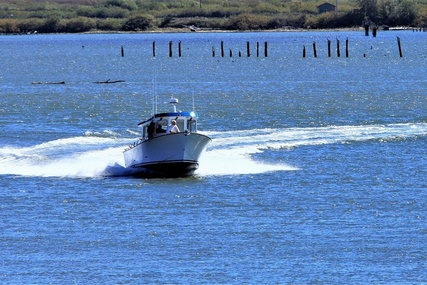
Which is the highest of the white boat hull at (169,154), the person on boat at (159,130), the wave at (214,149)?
the person on boat at (159,130)

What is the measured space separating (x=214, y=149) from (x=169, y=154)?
800cm

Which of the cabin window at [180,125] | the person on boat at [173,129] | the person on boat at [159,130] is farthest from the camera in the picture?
the cabin window at [180,125]

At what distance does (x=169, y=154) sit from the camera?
4316 centimetres

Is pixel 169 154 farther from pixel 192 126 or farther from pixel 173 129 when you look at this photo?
pixel 192 126

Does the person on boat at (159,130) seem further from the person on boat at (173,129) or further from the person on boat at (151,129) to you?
the person on boat at (173,129)

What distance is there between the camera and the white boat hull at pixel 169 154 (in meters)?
43.0

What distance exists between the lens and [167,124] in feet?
144

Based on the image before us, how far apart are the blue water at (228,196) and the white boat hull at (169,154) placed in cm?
47

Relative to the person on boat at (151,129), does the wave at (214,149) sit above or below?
below

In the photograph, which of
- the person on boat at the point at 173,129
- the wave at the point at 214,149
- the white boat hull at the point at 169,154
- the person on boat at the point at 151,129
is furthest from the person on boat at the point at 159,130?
the wave at the point at 214,149

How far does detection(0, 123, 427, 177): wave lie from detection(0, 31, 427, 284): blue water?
0.31ft

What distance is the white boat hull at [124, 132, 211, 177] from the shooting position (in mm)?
42969

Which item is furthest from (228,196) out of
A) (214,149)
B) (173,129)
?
(214,149)

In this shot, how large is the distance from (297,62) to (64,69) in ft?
86.8
